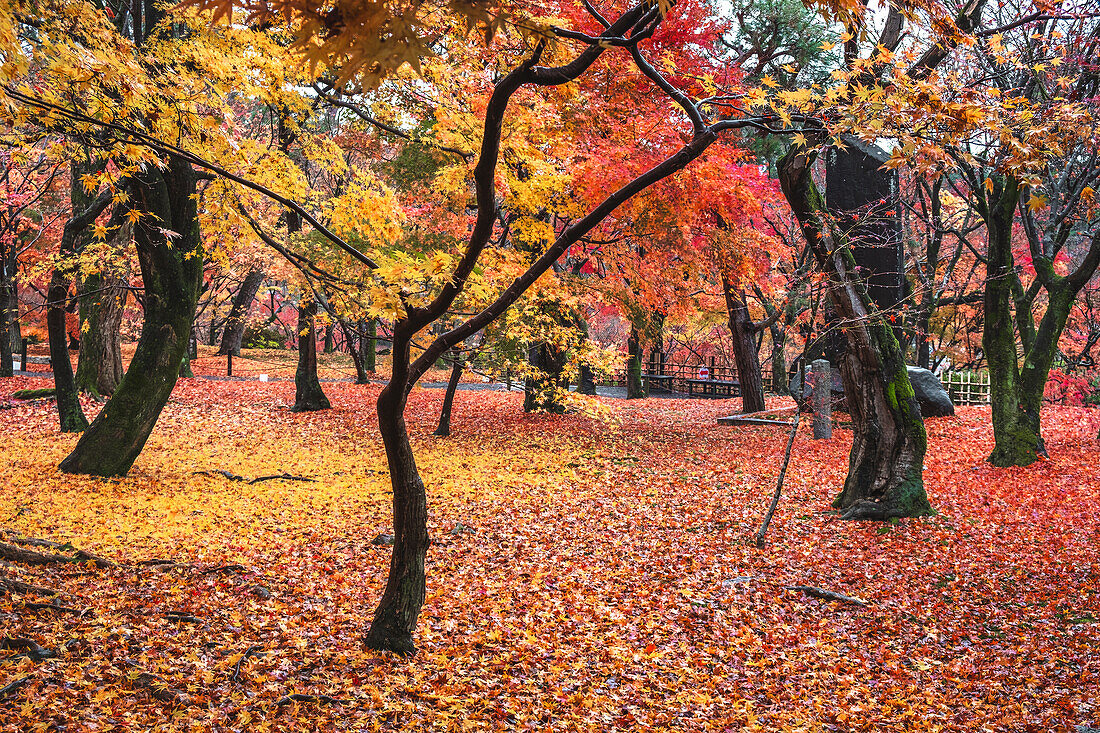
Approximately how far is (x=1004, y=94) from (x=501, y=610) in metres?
8.76

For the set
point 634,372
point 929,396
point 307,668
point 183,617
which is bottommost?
point 307,668

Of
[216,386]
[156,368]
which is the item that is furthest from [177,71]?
[216,386]

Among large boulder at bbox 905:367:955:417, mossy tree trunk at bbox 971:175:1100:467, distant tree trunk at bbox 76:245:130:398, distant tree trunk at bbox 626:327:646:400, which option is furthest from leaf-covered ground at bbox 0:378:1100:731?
distant tree trunk at bbox 626:327:646:400

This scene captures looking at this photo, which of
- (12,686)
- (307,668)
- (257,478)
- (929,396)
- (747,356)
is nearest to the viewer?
(12,686)

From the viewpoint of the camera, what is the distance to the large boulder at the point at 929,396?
1475 cm

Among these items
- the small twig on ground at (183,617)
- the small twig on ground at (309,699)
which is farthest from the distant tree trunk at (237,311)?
the small twig on ground at (309,699)

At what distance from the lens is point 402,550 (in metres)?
4.62

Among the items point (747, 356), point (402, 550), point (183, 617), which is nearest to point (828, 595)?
point (402, 550)

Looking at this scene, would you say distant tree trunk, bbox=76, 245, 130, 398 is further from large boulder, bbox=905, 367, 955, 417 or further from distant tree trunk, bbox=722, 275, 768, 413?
large boulder, bbox=905, 367, 955, 417

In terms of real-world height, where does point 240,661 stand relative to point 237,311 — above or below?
below

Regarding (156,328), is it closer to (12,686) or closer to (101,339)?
(12,686)

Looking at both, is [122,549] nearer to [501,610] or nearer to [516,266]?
[501,610]

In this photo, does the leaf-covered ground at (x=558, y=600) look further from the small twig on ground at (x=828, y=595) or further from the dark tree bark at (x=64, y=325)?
the dark tree bark at (x=64, y=325)

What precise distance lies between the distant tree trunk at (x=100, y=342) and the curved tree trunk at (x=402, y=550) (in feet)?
41.5
